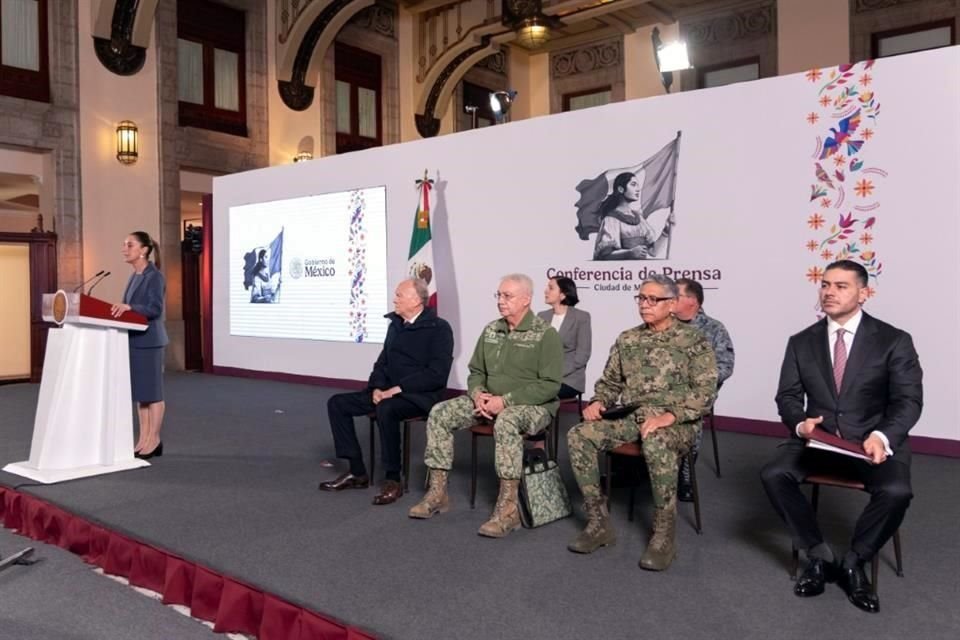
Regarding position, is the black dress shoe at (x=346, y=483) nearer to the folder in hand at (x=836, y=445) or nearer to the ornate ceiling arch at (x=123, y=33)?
the folder in hand at (x=836, y=445)

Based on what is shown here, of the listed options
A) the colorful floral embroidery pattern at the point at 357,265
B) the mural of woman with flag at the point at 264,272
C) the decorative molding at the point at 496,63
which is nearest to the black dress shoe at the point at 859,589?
the colorful floral embroidery pattern at the point at 357,265

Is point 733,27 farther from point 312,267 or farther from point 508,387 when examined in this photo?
point 508,387

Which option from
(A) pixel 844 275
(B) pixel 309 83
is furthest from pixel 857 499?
(B) pixel 309 83

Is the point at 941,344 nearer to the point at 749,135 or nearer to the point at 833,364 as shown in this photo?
the point at 749,135

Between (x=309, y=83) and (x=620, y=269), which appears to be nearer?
(x=620, y=269)

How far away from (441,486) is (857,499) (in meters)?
1.81

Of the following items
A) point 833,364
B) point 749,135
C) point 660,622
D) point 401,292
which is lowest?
point 660,622

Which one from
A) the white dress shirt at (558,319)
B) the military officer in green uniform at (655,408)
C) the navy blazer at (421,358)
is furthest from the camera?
the white dress shirt at (558,319)

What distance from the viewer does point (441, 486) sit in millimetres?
3199

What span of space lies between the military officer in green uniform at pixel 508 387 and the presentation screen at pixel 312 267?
3739mm

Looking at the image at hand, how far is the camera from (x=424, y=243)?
6555 millimetres

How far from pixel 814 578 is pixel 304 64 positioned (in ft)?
29.9

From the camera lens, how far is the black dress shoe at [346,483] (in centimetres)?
361

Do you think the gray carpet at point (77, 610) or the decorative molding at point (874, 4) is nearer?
the gray carpet at point (77, 610)
